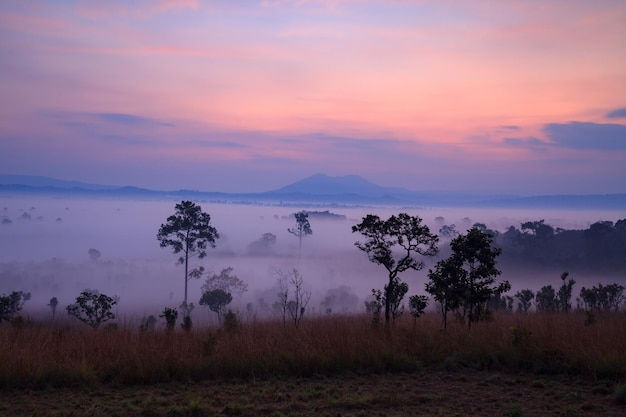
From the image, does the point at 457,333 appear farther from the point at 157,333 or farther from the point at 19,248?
the point at 19,248

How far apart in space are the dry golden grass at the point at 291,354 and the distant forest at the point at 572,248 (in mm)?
72666

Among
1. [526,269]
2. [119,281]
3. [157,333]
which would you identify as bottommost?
[119,281]

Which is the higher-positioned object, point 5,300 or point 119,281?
point 5,300

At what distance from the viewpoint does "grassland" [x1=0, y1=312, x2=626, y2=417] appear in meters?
6.27

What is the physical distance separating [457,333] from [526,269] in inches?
3205

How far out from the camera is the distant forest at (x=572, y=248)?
78.8 meters

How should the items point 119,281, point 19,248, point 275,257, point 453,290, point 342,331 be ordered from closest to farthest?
1. point 342,331
2. point 453,290
3. point 119,281
4. point 275,257
5. point 19,248

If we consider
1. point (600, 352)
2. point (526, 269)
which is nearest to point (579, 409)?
→ point (600, 352)

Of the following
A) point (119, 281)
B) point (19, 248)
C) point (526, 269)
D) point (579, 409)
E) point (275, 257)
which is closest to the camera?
point (579, 409)

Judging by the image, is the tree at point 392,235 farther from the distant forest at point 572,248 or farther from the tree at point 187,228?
the distant forest at point 572,248

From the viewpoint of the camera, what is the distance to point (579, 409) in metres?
6.19

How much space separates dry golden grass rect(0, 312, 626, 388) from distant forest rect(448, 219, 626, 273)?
72.7 meters

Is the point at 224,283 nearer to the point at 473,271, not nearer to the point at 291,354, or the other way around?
the point at 473,271

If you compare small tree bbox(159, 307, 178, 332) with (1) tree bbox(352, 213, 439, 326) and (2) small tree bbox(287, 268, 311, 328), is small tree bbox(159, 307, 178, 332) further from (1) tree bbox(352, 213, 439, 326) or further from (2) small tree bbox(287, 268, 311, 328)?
(1) tree bbox(352, 213, 439, 326)
